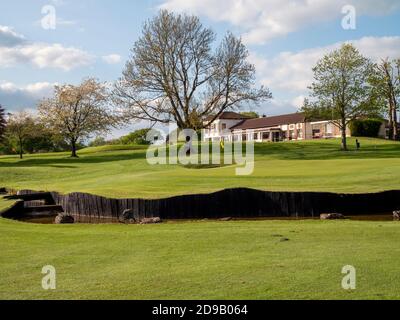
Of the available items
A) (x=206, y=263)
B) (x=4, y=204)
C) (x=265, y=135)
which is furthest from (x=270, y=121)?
(x=206, y=263)

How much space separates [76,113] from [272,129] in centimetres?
4135

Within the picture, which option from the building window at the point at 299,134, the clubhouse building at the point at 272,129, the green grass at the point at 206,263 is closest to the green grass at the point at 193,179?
the green grass at the point at 206,263

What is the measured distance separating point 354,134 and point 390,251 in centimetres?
7260

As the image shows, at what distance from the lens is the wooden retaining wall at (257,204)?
22031 millimetres

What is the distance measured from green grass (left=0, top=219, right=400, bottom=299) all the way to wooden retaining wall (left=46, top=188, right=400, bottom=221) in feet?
25.3

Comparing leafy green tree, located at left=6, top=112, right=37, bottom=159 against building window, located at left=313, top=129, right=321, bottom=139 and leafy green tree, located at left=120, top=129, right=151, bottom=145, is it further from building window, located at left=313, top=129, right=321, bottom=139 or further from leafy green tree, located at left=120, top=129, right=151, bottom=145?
building window, located at left=313, top=129, right=321, bottom=139

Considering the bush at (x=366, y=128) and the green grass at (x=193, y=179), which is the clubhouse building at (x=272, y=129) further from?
the green grass at (x=193, y=179)

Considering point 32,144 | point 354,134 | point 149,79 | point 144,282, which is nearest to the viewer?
point 144,282

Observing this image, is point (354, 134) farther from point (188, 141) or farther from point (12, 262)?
point (12, 262)

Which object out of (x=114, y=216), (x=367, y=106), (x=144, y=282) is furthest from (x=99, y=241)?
(x=367, y=106)

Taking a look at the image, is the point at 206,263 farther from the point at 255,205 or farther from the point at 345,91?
the point at 345,91

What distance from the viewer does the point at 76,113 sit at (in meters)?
65.4

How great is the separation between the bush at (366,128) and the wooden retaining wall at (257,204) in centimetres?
5836

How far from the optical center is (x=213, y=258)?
9609 mm
